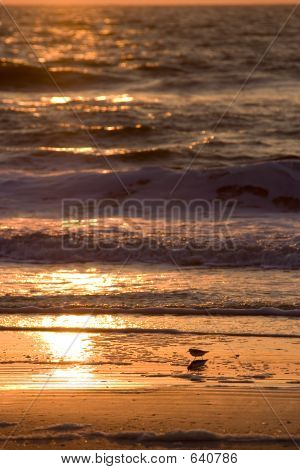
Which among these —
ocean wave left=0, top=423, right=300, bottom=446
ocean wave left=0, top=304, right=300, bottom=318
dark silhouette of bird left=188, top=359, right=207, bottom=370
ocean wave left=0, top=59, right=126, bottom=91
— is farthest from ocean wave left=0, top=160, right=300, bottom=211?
ocean wave left=0, top=59, right=126, bottom=91

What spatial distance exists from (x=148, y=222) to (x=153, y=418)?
6.21m

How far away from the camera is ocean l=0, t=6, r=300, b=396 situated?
559 centimetres

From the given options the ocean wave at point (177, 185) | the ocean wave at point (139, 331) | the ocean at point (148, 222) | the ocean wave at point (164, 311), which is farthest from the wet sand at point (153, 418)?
the ocean wave at point (177, 185)

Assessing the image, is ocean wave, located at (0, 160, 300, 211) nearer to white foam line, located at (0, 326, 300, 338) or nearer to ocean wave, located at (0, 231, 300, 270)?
ocean wave, located at (0, 231, 300, 270)

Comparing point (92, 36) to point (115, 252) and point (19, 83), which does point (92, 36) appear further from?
point (115, 252)

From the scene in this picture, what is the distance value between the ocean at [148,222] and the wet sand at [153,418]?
0.63ft

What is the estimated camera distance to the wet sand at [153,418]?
13.6ft

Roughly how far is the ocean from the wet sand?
19cm

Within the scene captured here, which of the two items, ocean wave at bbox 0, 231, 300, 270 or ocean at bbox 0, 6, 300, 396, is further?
ocean wave at bbox 0, 231, 300, 270

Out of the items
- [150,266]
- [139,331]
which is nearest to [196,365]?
[139,331]

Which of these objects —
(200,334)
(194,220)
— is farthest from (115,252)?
(200,334)

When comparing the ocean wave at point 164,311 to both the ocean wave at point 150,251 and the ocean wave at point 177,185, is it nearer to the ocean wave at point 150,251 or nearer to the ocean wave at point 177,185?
the ocean wave at point 150,251

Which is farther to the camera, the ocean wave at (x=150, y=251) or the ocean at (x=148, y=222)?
the ocean wave at (x=150, y=251)

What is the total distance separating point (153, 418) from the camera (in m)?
4.41
